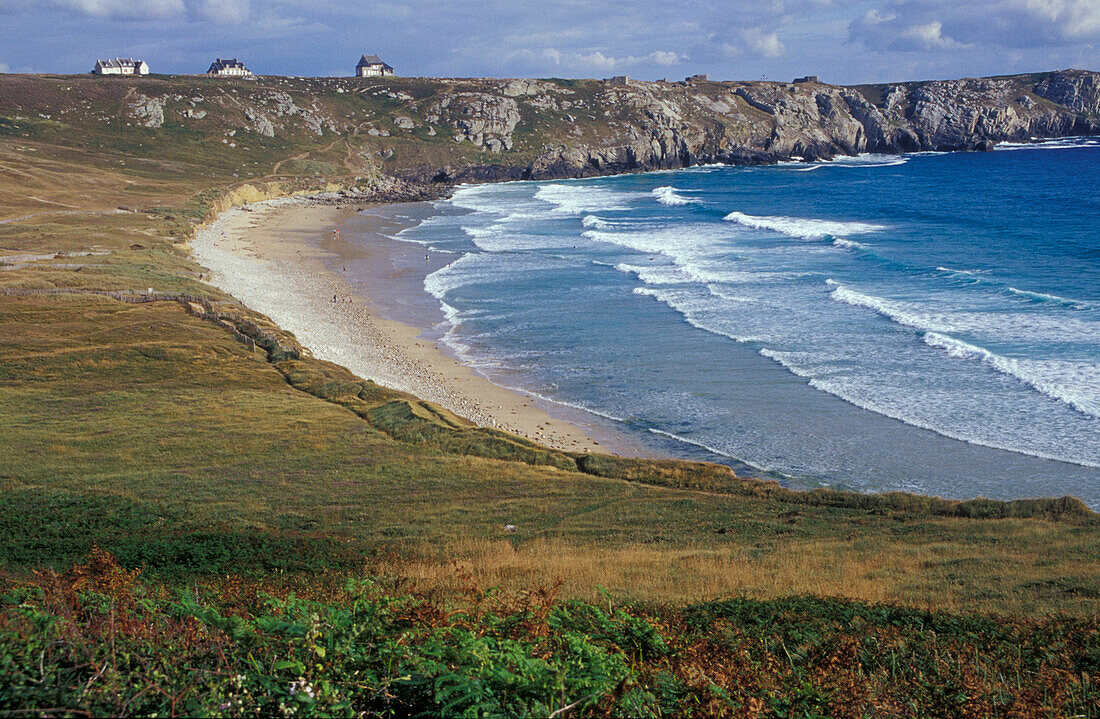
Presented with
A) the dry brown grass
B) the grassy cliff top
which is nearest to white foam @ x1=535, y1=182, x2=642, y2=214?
the grassy cliff top

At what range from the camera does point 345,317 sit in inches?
1838

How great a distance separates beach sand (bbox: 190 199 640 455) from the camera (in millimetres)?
30797

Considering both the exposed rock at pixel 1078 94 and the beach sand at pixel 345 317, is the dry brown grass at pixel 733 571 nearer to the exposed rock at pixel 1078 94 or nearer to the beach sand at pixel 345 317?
the beach sand at pixel 345 317

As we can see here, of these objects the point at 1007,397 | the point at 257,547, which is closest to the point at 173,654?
the point at 257,547

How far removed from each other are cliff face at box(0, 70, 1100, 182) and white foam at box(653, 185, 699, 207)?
3168 centimetres

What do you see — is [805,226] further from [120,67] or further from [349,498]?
[120,67]

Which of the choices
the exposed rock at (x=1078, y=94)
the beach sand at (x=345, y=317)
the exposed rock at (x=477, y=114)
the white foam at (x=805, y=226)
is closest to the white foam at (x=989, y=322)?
the beach sand at (x=345, y=317)

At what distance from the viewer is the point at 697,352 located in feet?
126

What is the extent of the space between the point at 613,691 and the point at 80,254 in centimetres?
5702

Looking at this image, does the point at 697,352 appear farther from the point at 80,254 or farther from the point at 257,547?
the point at 80,254

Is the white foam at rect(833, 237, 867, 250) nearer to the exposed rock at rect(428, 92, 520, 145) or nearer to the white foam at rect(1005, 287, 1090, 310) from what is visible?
the white foam at rect(1005, 287, 1090, 310)

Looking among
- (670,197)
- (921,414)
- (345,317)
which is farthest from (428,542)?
(670,197)

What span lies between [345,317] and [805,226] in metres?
52.0

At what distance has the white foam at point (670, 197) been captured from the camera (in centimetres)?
10244
